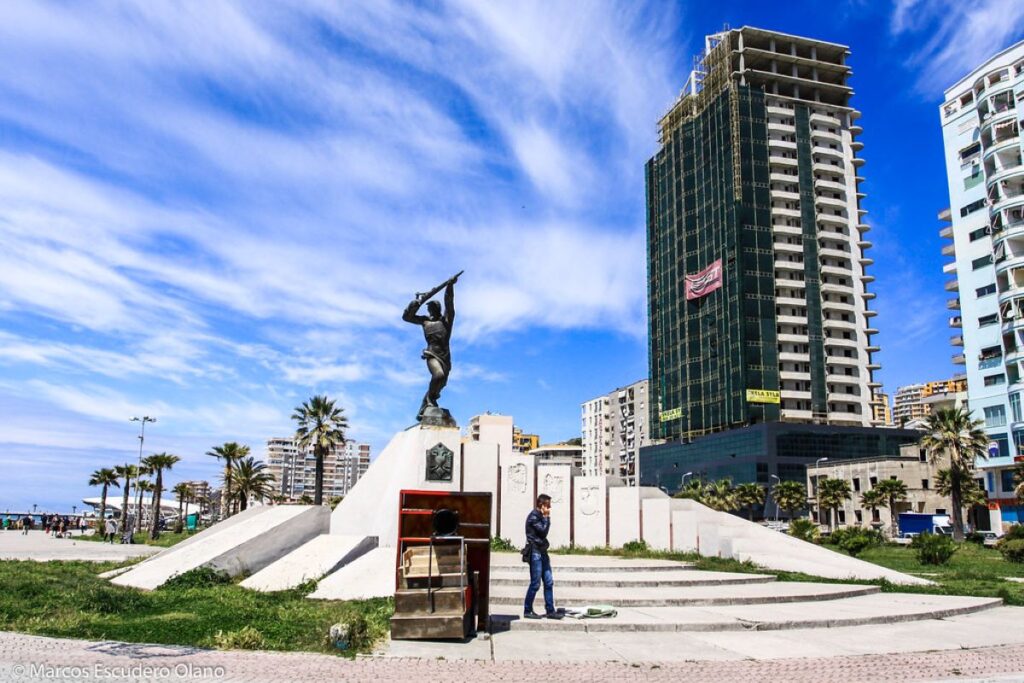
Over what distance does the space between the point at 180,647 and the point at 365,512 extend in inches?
422

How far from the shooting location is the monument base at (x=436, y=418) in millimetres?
20453

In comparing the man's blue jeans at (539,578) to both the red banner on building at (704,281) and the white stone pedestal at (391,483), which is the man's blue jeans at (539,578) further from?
the red banner on building at (704,281)

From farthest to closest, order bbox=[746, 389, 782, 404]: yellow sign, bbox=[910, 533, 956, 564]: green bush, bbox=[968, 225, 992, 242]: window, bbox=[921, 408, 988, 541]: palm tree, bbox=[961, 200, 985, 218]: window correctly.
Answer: bbox=[746, 389, 782, 404]: yellow sign → bbox=[961, 200, 985, 218]: window → bbox=[968, 225, 992, 242]: window → bbox=[921, 408, 988, 541]: palm tree → bbox=[910, 533, 956, 564]: green bush

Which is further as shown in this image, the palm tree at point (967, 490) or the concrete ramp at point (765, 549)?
the palm tree at point (967, 490)

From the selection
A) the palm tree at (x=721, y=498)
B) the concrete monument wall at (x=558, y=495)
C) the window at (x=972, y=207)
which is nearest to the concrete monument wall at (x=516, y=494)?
the concrete monument wall at (x=558, y=495)

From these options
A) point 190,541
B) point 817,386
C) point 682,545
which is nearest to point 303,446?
point 190,541

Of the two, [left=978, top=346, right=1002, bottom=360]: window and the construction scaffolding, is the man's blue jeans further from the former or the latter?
the construction scaffolding

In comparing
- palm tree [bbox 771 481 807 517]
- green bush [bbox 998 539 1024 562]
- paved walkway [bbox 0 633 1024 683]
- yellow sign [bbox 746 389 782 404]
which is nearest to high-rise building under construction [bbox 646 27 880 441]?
yellow sign [bbox 746 389 782 404]

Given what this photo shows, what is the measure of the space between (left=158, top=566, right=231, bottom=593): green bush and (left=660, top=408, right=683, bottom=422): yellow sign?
267 ft

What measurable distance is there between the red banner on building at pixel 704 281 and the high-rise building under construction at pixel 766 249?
7.8 inches

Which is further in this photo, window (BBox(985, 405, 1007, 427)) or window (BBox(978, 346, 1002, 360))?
window (BBox(978, 346, 1002, 360))

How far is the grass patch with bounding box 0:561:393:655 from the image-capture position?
344 inches

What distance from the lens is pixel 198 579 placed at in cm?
1429

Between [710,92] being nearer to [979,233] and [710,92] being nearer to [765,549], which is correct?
[979,233]
